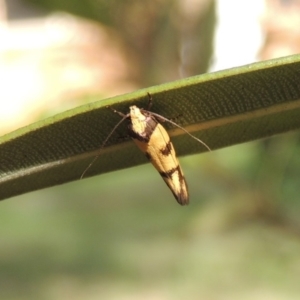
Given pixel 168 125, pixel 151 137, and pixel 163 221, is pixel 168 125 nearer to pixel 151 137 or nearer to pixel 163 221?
pixel 151 137

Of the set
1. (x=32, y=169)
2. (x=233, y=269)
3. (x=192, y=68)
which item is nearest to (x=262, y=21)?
(x=192, y=68)

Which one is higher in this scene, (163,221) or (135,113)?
(163,221)

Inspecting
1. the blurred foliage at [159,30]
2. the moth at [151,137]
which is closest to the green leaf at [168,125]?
the moth at [151,137]

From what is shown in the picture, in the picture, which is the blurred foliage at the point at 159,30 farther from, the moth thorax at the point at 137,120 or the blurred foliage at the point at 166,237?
the moth thorax at the point at 137,120

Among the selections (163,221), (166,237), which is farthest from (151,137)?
(163,221)

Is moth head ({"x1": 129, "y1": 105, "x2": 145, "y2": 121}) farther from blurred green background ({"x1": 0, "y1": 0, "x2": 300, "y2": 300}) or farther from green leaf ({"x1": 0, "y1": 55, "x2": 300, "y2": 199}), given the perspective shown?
blurred green background ({"x1": 0, "y1": 0, "x2": 300, "y2": 300})

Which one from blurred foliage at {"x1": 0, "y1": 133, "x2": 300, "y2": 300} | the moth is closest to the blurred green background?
blurred foliage at {"x1": 0, "y1": 133, "x2": 300, "y2": 300}
